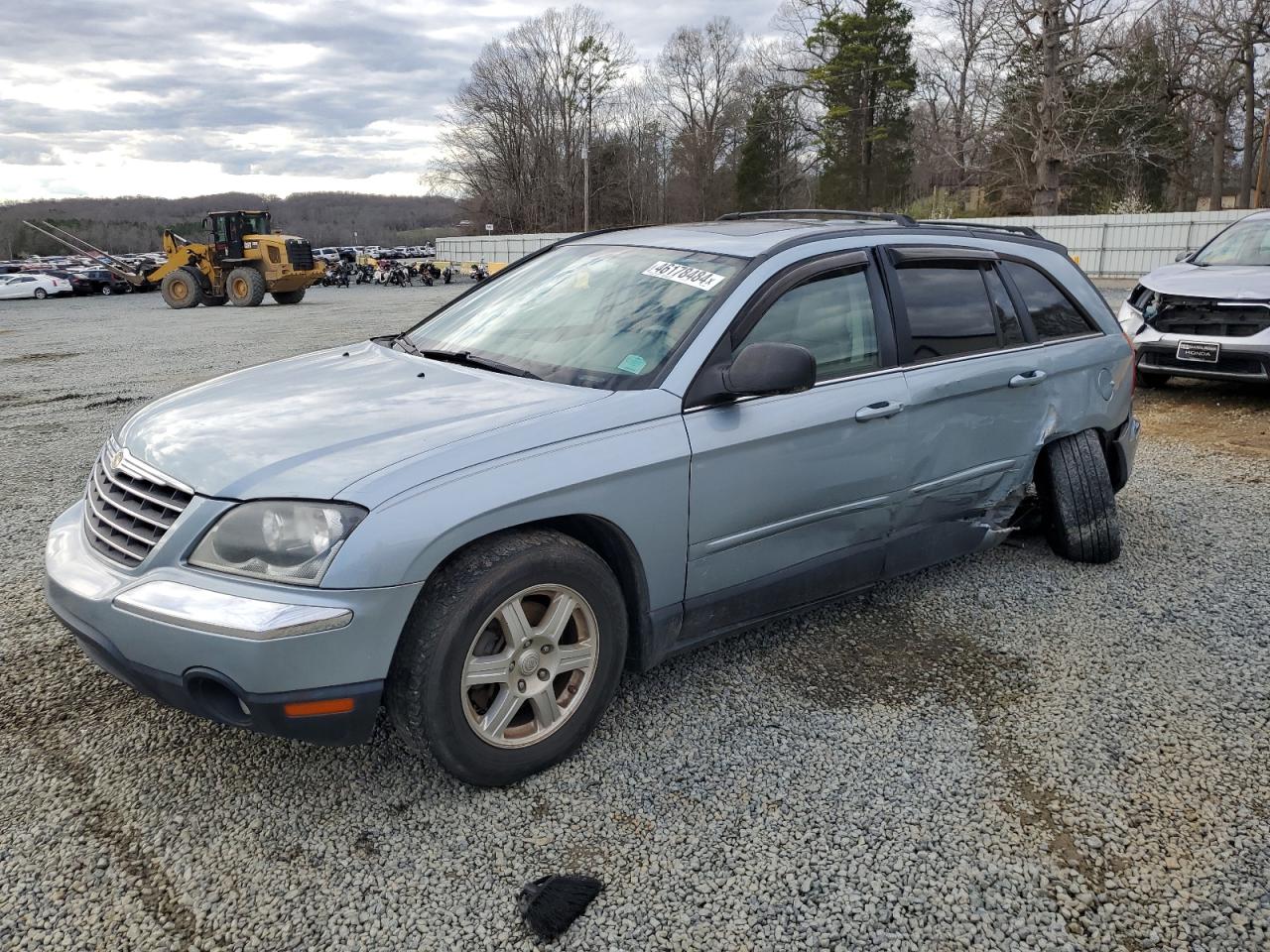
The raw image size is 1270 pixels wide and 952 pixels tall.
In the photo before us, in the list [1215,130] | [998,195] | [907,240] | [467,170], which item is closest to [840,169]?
[998,195]

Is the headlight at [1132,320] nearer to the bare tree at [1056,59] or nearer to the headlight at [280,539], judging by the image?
the headlight at [280,539]

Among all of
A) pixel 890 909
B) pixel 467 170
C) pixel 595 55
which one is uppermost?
pixel 595 55

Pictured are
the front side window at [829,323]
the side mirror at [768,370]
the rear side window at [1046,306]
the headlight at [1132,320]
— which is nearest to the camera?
the side mirror at [768,370]

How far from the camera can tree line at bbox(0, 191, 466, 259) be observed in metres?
Answer: 112

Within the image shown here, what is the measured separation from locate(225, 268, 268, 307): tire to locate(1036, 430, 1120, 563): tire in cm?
2470

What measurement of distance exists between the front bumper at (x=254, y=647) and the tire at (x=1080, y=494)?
3211mm

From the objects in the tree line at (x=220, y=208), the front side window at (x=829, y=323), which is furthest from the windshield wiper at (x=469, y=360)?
the tree line at (x=220, y=208)

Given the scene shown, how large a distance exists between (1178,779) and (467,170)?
230 feet

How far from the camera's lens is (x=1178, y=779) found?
2.79 m

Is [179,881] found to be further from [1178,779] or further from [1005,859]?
[1178,779]

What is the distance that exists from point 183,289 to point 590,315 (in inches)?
1025

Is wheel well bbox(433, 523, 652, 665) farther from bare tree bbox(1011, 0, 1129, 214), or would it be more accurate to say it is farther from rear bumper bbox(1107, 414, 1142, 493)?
bare tree bbox(1011, 0, 1129, 214)

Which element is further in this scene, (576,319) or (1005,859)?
(576,319)

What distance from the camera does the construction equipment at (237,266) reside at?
25562 millimetres
